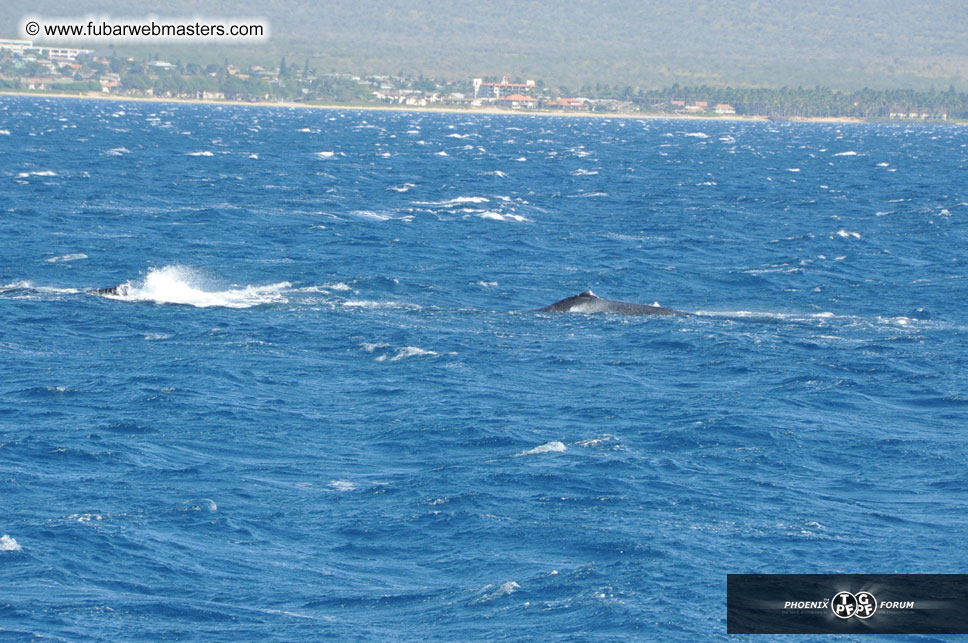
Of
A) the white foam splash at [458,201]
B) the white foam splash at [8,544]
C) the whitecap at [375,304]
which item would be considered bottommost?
the white foam splash at [8,544]

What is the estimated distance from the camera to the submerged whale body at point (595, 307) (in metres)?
51.8

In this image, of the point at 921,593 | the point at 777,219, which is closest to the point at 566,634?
the point at 921,593

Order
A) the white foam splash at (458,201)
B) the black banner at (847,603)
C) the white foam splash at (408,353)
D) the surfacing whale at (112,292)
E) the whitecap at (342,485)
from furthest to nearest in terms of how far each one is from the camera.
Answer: the white foam splash at (458,201), the surfacing whale at (112,292), the white foam splash at (408,353), the whitecap at (342,485), the black banner at (847,603)

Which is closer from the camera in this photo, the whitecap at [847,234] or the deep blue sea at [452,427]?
the deep blue sea at [452,427]

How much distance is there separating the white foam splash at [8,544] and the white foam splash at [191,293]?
26.1m

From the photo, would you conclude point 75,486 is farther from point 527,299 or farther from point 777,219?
point 777,219

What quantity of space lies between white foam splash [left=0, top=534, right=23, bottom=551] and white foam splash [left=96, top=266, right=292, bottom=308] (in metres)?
26.1

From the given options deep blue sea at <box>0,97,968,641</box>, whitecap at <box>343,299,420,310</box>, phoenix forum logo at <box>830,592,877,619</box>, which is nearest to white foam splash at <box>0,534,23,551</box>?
deep blue sea at <box>0,97,968,641</box>

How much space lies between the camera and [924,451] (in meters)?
33.9

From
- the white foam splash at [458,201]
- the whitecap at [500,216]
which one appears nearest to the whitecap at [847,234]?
the whitecap at [500,216]

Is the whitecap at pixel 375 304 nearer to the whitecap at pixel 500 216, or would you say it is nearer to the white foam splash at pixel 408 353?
the white foam splash at pixel 408 353

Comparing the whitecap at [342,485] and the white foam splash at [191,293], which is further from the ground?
the white foam splash at [191,293]

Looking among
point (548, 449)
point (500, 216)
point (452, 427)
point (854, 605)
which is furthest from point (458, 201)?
point (854, 605)

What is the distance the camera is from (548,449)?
33344 mm
